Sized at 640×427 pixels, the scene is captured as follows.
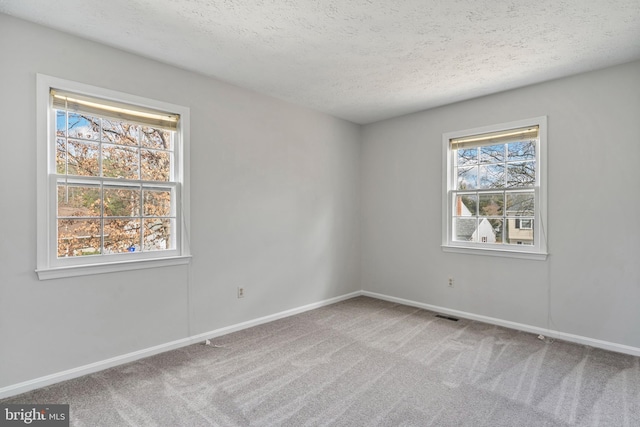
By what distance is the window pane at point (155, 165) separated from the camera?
117 inches

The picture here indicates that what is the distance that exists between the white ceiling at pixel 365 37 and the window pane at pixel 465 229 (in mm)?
1522

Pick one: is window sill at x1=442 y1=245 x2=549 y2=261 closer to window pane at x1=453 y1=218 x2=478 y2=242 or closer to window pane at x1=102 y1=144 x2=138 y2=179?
window pane at x1=453 y1=218 x2=478 y2=242

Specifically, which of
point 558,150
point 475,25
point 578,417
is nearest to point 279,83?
point 475,25

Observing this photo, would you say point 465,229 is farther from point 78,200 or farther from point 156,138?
point 78,200

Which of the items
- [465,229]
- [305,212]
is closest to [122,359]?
[305,212]

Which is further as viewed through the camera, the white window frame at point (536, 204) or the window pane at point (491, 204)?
the window pane at point (491, 204)

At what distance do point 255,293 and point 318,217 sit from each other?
132 centimetres

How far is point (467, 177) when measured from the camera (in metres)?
4.04

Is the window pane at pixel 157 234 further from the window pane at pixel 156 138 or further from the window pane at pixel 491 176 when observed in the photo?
the window pane at pixel 491 176

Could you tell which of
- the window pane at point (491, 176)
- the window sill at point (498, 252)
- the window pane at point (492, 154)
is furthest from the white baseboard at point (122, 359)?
the window pane at point (492, 154)

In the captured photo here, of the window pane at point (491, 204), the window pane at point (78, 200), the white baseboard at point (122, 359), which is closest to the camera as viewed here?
the white baseboard at point (122, 359)

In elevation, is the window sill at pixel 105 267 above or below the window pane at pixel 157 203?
below

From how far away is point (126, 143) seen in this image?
2865 mm

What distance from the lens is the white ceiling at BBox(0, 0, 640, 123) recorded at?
85.4 inches
